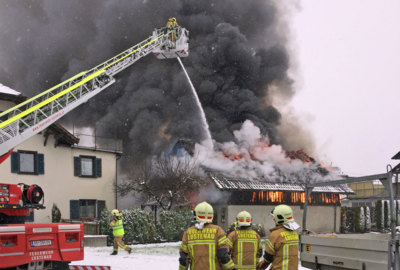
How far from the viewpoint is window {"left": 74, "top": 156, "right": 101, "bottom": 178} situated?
27938 mm

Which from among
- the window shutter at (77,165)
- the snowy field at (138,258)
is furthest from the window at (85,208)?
the snowy field at (138,258)

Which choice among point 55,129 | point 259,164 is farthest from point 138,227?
point 259,164

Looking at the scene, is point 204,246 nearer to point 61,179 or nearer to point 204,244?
point 204,244

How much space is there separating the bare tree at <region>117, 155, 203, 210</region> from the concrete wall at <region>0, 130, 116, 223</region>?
1126mm

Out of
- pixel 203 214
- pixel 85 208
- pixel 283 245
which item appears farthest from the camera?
pixel 85 208

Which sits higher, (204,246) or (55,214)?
(204,246)

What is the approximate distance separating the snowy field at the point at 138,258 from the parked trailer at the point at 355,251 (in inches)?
212

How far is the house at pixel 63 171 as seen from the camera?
83.0ft

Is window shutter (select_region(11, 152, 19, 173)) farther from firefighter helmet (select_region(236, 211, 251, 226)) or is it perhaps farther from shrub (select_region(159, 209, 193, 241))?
firefighter helmet (select_region(236, 211, 251, 226))

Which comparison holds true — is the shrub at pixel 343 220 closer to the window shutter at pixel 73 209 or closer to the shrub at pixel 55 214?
the window shutter at pixel 73 209

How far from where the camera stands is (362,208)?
3180 centimetres

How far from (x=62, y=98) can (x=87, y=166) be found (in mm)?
8596

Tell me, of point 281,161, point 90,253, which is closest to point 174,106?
point 281,161

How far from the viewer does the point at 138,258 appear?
16469mm
